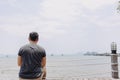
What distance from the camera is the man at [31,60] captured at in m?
5.96

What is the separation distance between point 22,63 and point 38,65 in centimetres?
29

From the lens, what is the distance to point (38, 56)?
19.7 feet

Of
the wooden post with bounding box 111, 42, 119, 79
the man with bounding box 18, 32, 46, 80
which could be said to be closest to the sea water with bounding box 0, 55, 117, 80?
the wooden post with bounding box 111, 42, 119, 79

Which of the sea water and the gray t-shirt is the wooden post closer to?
the sea water

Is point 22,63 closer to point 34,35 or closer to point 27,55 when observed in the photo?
point 27,55

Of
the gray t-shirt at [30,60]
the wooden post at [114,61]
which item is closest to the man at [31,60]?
the gray t-shirt at [30,60]

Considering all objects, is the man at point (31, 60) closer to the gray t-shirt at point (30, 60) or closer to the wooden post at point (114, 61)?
the gray t-shirt at point (30, 60)

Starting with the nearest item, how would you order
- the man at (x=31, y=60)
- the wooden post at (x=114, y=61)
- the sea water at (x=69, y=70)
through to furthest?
1. the man at (x=31, y=60)
2. the wooden post at (x=114, y=61)
3. the sea water at (x=69, y=70)

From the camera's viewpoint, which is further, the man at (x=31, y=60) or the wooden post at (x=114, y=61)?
the wooden post at (x=114, y=61)

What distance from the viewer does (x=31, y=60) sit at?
5984 mm

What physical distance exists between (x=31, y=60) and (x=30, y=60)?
0.7 inches

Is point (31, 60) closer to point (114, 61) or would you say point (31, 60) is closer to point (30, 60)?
point (30, 60)

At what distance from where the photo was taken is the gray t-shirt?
5969 millimetres

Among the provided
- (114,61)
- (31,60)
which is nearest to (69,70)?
(114,61)
